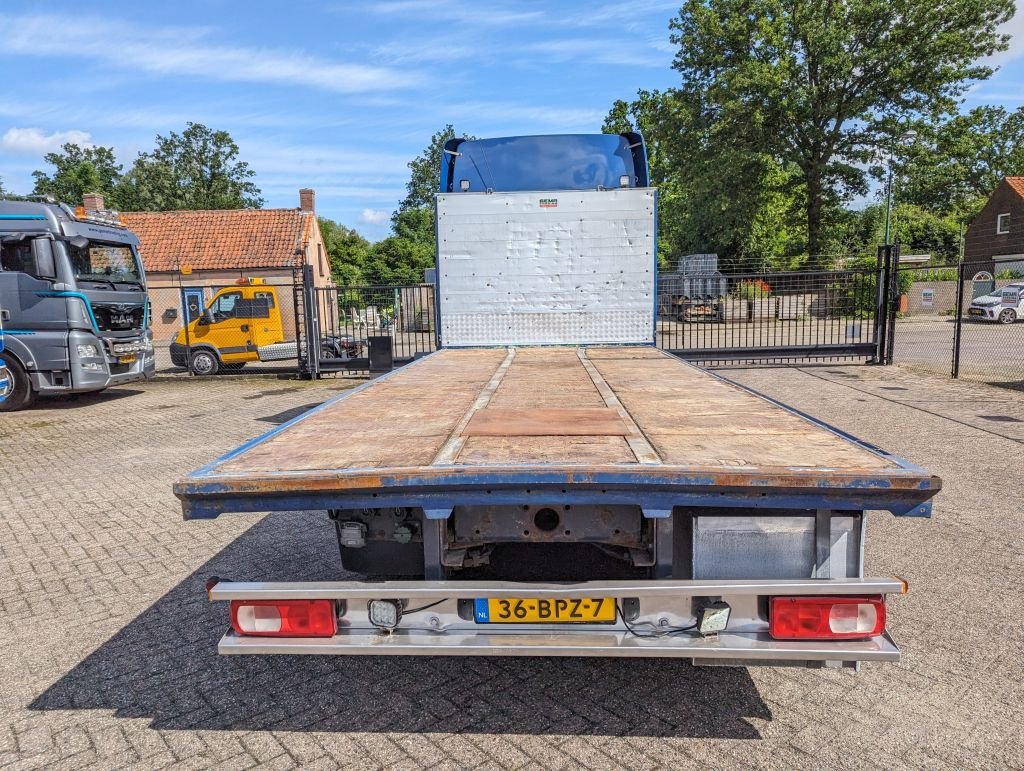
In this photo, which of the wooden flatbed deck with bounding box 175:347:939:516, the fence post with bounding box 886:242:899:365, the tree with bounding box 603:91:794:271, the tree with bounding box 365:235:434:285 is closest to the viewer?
the wooden flatbed deck with bounding box 175:347:939:516

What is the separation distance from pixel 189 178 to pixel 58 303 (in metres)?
61.7

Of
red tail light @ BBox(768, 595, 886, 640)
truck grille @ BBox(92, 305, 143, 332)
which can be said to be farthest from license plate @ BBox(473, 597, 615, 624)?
truck grille @ BBox(92, 305, 143, 332)

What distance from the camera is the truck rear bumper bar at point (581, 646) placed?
2531 millimetres

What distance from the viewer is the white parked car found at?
26.8 m

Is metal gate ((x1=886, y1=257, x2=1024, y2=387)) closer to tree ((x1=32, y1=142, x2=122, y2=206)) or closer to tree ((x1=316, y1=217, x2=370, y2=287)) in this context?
tree ((x1=316, y1=217, x2=370, y2=287))

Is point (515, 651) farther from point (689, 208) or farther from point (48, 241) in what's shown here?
point (689, 208)

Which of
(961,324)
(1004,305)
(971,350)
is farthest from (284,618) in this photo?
(1004,305)

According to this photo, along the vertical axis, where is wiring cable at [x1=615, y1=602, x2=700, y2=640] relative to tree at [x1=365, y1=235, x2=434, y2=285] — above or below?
below

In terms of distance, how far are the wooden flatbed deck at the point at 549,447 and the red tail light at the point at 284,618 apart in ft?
1.34

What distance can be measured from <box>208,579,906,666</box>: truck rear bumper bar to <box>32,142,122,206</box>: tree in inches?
2766

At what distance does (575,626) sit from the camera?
104 inches

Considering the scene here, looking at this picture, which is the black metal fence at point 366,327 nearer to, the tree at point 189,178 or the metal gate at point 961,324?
the metal gate at point 961,324

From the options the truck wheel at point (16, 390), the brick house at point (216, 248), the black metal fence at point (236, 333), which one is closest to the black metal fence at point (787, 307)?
the black metal fence at point (236, 333)

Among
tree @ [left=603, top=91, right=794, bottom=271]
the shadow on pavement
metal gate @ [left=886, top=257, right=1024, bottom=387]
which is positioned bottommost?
the shadow on pavement
